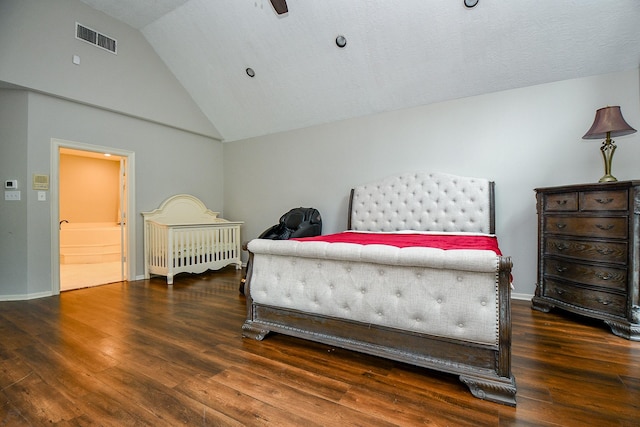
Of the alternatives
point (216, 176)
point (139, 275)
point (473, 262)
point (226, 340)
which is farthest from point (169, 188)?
point (473, 262)

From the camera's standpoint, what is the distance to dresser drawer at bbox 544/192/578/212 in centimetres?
268

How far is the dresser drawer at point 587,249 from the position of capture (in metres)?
2.40

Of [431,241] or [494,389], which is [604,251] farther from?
[494,389]

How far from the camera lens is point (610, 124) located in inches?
101

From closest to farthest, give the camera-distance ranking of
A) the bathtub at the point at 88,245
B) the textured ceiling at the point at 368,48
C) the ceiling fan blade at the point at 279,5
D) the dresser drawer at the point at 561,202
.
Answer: the ceiling fan blade at the point at 279,5 → the dresser drawer at the point at 561,202 → the textured ceiling at the point at 368,48 → the bathtub at the point at 88,245

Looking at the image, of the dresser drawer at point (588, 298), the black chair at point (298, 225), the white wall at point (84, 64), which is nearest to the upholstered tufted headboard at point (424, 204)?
the black chair at point (298, 225)

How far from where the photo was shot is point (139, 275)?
4578mm

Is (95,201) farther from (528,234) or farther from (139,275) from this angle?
(528,234)

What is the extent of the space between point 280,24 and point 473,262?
Answer: 11.3 ft

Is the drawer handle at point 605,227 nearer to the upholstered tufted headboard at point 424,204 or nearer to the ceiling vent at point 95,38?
the upholstered tufted headboard at point 424,204

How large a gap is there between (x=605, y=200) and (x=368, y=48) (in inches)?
109

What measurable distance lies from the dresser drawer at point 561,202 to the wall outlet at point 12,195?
588cm

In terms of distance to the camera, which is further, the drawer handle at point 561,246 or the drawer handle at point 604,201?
the drawer handle at point 561,246

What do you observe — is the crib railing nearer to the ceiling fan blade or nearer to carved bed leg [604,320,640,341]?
the ceiling fan blade
